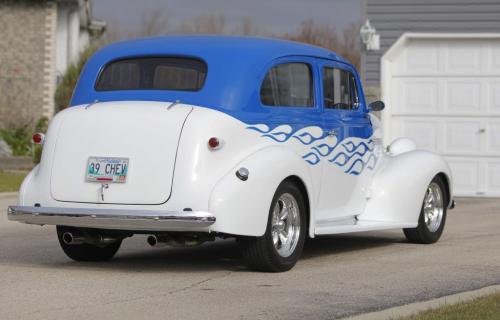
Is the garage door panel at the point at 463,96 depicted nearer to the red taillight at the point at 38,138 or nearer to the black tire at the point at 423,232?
the black tire at the point at 423,232

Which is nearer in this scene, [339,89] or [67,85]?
[339,89]

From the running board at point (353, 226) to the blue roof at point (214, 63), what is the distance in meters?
1.43

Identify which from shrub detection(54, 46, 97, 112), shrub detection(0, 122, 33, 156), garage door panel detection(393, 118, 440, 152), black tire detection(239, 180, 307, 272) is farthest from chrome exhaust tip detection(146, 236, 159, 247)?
shrub detection(54, 46, 97, 112)

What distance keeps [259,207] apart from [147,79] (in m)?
1.61

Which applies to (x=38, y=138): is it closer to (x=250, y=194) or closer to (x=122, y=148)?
(x=122, y=148)

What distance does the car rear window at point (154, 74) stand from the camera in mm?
10031

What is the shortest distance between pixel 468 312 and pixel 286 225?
8.34 ft

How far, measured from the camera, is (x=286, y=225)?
32.7 ft

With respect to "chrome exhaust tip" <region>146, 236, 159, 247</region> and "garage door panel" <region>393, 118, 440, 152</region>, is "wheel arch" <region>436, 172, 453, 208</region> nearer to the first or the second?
"chrome exhaust tip" <region>146, 236, 159, 247</region>

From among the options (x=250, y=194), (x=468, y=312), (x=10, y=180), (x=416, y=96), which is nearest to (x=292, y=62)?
(x=250, y=194)

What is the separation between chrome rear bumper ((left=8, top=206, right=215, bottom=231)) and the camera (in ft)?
29.6

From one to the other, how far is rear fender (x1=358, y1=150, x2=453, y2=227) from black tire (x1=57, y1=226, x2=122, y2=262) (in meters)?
2.43

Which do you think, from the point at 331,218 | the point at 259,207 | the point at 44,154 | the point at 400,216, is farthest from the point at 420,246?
the point at 44,154

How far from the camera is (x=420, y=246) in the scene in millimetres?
12156
